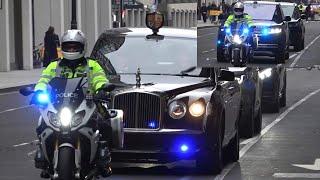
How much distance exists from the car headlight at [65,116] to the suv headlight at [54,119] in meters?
0.05

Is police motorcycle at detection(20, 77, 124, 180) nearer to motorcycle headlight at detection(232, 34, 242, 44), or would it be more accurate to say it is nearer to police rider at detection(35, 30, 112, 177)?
police rider at detection(35, 30, 112, 177)

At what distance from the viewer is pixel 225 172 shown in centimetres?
1084

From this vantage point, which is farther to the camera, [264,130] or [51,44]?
[51,44]

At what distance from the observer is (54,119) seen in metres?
7.66

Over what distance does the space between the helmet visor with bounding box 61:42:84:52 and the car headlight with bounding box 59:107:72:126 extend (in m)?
0.74

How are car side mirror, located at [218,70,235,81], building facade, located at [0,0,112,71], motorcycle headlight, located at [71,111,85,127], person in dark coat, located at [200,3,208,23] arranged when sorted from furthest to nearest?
person in dark coat, located at [200,3,208,23] < building facade, located at [0,0,112,71] < car side mirror, located at [218,70,235,81] < motorcycle headlight, located at [71,111,85,127]

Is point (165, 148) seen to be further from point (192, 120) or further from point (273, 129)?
point (273, 129)

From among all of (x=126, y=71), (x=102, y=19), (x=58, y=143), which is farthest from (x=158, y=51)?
(x=102, y=19)

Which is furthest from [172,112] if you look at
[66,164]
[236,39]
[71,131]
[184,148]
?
[236,39]

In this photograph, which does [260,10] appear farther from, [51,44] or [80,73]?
[80,73]

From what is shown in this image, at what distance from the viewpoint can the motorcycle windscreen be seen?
770 cm

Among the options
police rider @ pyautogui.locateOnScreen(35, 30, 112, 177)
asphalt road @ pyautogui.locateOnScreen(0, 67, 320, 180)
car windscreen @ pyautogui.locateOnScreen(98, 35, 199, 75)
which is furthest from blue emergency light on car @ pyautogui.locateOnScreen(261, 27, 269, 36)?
police rider @ pyautogui.locateOnScreen(35, 30, 112, 177)

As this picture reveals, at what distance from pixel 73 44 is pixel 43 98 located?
0.61 m

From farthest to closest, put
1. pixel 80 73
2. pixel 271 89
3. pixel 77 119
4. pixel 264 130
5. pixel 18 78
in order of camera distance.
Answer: pixel 18 78
pixel 271 89
pixel 264 130
pixel 80 73
pixel 77 119
